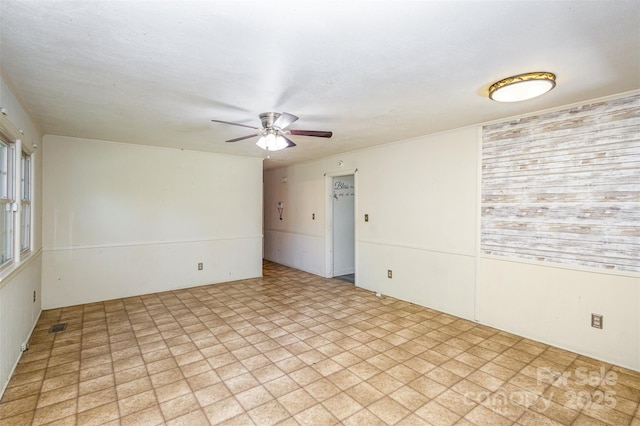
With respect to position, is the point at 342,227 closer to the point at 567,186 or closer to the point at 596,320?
the point at 567,186

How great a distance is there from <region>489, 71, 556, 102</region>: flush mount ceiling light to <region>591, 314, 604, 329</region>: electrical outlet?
208 centimetres

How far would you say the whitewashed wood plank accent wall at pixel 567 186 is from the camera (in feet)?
8.53

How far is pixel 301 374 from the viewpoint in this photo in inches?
99.0

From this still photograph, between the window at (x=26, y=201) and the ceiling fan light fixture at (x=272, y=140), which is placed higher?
the ceiling fan light fixture at (x=272, y=140)

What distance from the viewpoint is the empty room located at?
5.75ft

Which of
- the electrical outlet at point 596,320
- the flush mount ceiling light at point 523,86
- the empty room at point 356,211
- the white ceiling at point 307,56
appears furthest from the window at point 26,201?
the electrical outlet at point 596,320

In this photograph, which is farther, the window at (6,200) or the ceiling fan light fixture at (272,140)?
the ceiling fan light fixture at (272,140)

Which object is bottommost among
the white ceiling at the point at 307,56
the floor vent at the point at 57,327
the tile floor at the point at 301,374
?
the tile floor at the point at 301,374

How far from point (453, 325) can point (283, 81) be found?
10.4 feet

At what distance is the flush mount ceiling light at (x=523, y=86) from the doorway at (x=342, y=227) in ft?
11.8

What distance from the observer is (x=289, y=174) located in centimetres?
675

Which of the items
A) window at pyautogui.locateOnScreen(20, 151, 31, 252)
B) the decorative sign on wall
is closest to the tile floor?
window at pyautogui.locateOnScreen(20, 151, 31, 252)

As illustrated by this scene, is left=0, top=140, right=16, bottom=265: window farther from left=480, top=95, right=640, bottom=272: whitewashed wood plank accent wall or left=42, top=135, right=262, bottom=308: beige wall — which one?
left=480, top=95, right=640, bottom=272: whitewashed wood plank accent wall

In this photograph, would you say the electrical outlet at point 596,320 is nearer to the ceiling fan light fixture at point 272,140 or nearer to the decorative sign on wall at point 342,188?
the ceiling fan light fixture at point 272,140
